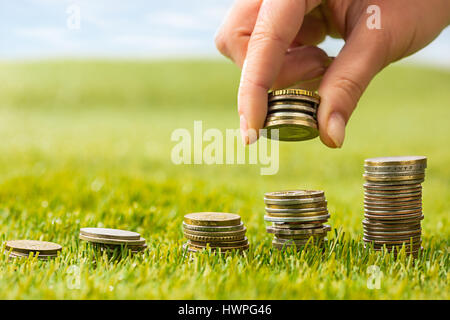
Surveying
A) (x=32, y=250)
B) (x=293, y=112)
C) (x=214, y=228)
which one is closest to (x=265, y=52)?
(x=293, y=112)

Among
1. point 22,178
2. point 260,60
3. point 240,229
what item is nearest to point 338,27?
Result: point 260,60

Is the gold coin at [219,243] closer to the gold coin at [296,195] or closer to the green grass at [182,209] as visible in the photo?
the green grass at [182,209]

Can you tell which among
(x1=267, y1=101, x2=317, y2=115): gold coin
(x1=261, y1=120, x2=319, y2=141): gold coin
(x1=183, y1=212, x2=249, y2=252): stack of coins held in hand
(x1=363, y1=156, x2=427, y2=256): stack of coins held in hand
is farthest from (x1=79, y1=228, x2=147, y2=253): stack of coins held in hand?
(x1=363, y1=156, x2=427, y2=256): stack of coins held in hand

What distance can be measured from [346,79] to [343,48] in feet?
0.91

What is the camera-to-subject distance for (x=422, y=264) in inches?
123

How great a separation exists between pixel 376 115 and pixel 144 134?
1512 centimetres

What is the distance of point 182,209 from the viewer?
5.14 metres

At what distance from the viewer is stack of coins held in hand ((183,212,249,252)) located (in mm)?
3355

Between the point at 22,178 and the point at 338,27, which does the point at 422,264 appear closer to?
the point at 338,27

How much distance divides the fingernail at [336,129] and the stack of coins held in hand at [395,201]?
0.44m

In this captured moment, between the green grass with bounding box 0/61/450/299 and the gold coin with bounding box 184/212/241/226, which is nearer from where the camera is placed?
the green grass with bounding box 0/61/450/299

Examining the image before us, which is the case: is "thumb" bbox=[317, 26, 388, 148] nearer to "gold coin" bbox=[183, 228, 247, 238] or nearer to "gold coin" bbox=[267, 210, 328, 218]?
"gold coin" bbox=[267, 210, 328, 218]

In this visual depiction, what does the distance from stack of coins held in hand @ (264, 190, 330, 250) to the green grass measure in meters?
0.14

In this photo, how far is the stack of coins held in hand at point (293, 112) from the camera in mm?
3127
